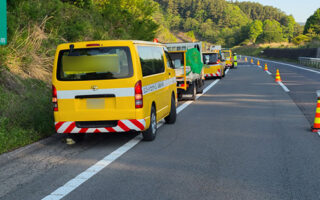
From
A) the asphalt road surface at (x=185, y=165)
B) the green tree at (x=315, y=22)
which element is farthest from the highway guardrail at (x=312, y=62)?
the green tree at (x=315, y=22)

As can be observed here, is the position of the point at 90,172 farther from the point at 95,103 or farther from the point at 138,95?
the point at 138,95

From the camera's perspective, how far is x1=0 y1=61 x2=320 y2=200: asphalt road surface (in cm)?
529

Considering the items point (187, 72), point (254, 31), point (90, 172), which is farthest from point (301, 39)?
point (90, 172)

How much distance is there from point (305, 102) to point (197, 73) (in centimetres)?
432

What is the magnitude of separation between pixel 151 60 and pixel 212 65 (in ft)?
58.3

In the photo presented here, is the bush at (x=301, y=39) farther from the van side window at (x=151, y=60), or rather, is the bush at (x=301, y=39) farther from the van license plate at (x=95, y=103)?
the van license plate at (x=95, y=103)

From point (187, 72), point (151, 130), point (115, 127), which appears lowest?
point (151, 130)

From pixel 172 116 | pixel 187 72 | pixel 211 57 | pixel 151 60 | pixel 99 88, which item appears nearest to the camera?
pixel 99 88

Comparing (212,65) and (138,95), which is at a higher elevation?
(138,95)

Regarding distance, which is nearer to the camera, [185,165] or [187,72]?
[185,165]

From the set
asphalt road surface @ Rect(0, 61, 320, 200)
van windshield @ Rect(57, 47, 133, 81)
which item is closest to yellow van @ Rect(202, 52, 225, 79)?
asphalt road surface @ Rect(0, 61, 320, 200)

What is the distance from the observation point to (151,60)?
9.02m

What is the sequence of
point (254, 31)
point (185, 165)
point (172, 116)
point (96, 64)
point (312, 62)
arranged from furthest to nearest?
point (254, 31), point (312, 62), point (172, 116), point (96, 64), point (185, 165)

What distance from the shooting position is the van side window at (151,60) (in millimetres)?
8367
